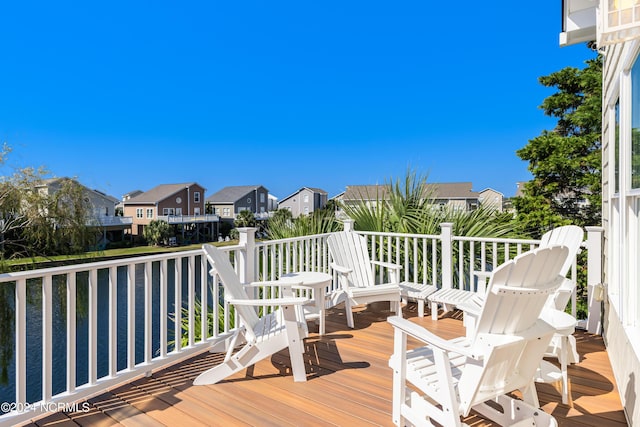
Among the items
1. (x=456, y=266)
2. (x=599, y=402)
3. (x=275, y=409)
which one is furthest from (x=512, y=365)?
(x=456, y=266)

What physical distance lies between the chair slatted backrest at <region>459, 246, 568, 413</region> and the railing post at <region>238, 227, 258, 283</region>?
2519 millimetres

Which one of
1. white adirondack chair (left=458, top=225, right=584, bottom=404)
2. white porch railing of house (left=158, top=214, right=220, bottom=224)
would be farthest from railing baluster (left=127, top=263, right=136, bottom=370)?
white porch railing of house (left=158, top=214, right=220, bottom=224)

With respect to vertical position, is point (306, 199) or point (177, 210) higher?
point (306, 199)

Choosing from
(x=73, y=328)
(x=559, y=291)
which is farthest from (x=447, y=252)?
(x=73, y=328)

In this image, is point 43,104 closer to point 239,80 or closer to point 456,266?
Answer: point 239,80

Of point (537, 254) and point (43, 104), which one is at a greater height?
point (43, 104)

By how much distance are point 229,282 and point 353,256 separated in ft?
7.18

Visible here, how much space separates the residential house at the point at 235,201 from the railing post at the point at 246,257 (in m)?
40.5

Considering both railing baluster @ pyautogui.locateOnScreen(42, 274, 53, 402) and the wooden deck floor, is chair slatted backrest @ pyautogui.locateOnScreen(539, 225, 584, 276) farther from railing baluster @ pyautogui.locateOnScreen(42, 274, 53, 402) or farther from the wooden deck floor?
railing baluster @ pyautogui.locateOnScreen(42, 274, 53, 402)

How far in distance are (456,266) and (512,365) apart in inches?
169

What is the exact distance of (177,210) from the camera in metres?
38.4

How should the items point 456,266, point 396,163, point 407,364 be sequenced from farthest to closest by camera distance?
point 396,163
point 456,266
point 407,364

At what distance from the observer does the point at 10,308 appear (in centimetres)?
993

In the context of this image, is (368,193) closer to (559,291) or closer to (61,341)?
(559,291)
